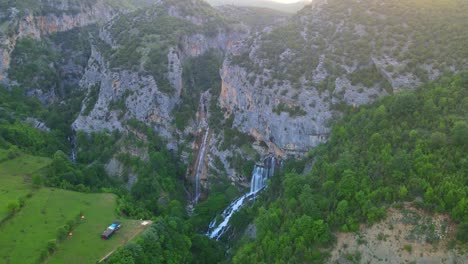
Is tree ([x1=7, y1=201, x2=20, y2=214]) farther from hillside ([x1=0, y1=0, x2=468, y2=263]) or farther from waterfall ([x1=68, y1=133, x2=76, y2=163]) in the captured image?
waterfall ([x1=68, y1=133, x2=76, y2=163])

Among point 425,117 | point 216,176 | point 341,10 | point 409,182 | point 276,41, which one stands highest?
point 341,10

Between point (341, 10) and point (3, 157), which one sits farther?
point (341, 10)

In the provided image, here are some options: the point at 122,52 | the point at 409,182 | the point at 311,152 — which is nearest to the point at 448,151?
the point at 409,182

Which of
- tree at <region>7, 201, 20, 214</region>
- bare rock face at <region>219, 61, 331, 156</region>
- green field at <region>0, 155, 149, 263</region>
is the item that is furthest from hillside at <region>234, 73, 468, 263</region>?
tree at <region>7, 201, 20, 214</region>

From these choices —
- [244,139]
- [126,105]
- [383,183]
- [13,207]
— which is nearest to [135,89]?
[126,105]

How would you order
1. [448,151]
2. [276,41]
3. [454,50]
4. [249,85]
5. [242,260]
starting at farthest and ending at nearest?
[276,41], [249,85], [454,50], [242,260], [448,151]

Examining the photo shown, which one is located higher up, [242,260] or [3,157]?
[3,157]

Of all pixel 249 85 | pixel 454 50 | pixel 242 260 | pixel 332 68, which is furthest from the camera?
pixel 249 85

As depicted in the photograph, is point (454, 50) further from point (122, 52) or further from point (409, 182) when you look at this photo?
point (122, 52)
